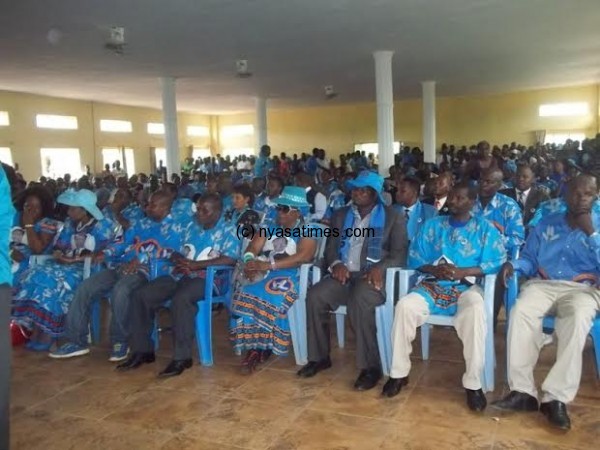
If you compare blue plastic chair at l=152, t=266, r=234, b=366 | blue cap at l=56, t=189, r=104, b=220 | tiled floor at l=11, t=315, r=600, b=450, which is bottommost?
tiled floor at l=11, t=315, r=600, b=450

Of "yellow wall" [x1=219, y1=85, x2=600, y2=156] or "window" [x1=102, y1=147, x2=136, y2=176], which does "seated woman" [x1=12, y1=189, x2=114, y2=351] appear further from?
"yellow wall" [x1=219, y1=85, x2=600, y2=156]

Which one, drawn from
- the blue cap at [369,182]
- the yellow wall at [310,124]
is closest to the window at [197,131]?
the yellow wall at [310,124]

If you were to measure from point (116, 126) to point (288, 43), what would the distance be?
390 inches

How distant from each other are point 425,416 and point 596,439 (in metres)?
0.73

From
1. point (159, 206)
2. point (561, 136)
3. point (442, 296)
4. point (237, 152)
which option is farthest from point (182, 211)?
point (237, 152)

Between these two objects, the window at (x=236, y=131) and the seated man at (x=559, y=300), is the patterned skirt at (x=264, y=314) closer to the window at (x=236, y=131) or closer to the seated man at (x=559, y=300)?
the seated man at (x=559, y=300)

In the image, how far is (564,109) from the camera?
54.7ft

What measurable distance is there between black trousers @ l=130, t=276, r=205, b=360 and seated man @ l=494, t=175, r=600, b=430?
5.89 feet

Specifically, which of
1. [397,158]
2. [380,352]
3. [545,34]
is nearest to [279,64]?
[397,158]

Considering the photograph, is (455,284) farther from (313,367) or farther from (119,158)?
(119,158)

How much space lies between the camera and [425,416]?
8.76ft

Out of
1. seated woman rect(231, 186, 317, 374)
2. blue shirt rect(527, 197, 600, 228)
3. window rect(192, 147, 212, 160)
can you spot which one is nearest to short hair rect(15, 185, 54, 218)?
seated woman rect(231, 186, 317, 374)

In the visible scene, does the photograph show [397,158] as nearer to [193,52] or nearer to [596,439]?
[193,52]

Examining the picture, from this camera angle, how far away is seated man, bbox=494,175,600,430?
2.53 metres
